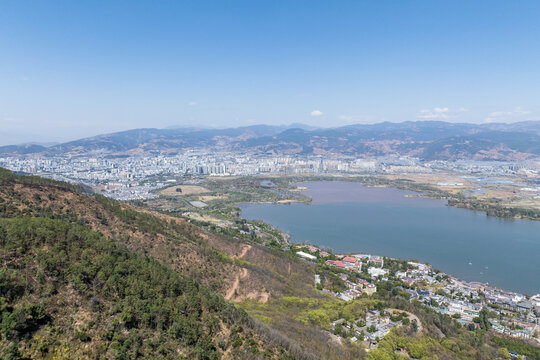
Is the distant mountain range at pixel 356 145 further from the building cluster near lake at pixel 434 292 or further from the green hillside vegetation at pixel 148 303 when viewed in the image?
the green hillside vegetation at pixel 148 303

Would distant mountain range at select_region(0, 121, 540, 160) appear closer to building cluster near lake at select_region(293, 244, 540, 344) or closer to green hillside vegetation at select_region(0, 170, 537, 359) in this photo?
building cluster near lake at select_region(293, 244, 540, 344)

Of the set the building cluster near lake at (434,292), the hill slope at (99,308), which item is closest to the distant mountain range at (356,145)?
the building cluster near lake at (434,292)

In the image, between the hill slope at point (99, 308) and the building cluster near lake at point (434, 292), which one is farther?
the building cluster near lake at point (434, 292)

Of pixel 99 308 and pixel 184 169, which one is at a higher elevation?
pixel 99 308

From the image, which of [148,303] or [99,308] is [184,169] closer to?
[148,303]

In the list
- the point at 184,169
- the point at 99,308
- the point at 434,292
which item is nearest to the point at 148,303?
the point at 99,308

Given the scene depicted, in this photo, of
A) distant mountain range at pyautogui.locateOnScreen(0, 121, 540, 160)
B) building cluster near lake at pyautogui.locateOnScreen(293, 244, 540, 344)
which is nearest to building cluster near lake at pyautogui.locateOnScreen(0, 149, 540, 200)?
distant mountain range at pyautogui.locateOnScreen(0, 121, 540, 160)

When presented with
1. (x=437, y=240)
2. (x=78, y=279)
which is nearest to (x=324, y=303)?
(x=78, y=279)
